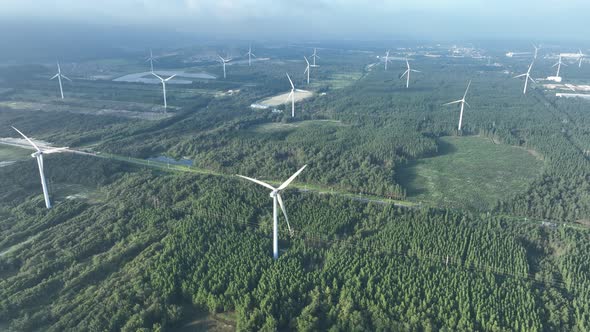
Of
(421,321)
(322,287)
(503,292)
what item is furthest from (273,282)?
(503,292)

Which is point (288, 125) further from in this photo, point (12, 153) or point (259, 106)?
point (12, 153)

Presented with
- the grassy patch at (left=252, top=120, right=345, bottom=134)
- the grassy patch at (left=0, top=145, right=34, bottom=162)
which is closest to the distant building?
the grassy patch at (left=252, top=120, right=345, bottom=134)

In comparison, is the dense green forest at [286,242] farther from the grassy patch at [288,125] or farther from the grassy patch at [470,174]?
the grassy patch at [288,125]

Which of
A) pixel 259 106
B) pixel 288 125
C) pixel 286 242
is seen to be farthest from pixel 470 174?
pixel 259 106

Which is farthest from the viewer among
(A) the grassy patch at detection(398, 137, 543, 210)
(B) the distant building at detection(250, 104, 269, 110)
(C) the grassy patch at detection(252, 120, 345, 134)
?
(B) the distant building at detection(250, 104, 269, 110)

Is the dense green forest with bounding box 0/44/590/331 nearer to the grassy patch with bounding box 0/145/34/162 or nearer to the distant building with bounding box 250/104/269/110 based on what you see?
the grassy patch with bounding box 0/145/34/162

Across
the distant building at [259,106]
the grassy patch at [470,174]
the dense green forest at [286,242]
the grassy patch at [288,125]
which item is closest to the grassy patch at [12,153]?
the dense green forest at [286,242]

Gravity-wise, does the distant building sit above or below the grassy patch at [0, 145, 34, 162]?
above

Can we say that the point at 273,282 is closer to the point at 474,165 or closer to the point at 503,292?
the point at 503,292
